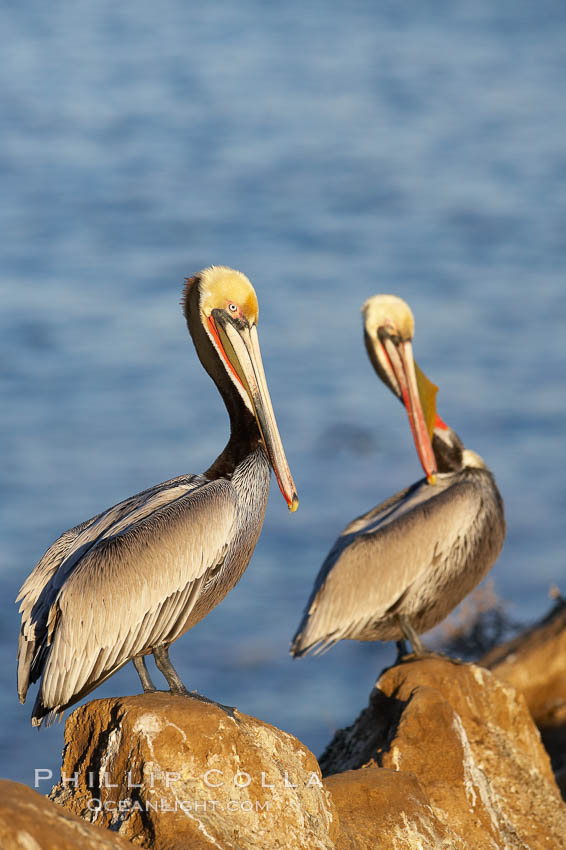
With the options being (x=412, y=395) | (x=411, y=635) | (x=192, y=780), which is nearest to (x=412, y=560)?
(x=411, y=635)

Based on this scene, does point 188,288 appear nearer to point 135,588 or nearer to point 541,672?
point 135,588

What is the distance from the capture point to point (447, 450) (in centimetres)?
903

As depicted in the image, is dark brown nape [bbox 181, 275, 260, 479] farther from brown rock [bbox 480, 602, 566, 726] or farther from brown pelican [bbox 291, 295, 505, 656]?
brown rock [bbox 480, 602, 566, 726]

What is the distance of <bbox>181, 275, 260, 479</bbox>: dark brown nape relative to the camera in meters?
6.21

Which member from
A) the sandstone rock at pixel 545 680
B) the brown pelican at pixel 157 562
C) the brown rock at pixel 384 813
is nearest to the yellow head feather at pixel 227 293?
the brown pelican at pixel 157 562

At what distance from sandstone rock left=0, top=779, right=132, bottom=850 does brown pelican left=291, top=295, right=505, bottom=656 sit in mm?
4526

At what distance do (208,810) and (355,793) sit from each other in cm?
96

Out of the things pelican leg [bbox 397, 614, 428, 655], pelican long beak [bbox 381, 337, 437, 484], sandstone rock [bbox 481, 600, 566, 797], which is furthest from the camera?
sandstone rock [bbox 481, 600, 566, 797]

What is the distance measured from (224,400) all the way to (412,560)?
2.48 metres

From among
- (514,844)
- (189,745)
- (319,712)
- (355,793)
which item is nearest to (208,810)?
(189,745)

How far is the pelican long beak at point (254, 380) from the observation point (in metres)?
6.17

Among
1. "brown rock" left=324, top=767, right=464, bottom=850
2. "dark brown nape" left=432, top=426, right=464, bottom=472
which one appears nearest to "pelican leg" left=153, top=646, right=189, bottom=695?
"brown rock" left=324, top=767, right=464, bottom=850

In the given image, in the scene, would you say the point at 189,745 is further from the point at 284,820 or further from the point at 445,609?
the point at 445,609

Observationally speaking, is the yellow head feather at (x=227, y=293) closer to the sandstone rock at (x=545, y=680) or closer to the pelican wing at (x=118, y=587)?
the pelican wing at (x=118, y=587)
